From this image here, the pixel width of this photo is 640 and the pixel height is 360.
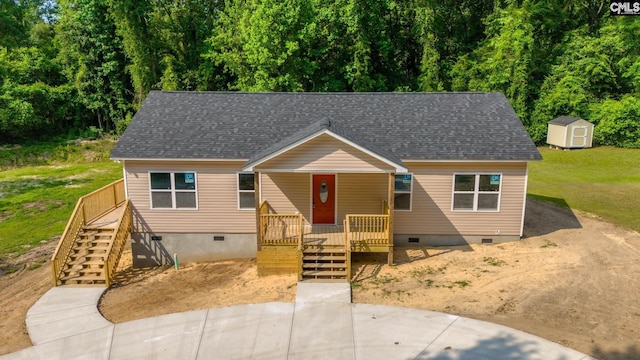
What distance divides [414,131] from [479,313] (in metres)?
7.25

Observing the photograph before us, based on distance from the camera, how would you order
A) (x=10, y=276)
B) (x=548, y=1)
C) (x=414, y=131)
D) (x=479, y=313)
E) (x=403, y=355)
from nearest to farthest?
(x=403, y=355)
(x=479, y=313)
(x=10, y=276)
(x=414, y=131)
(x=548, y=1)

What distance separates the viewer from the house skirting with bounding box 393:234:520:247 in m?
16.1

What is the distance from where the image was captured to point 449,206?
1587 cm

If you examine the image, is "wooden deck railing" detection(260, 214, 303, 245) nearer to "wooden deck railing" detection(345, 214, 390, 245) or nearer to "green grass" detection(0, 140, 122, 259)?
"wooden deck railing" detection(345, 214, 390, 245)

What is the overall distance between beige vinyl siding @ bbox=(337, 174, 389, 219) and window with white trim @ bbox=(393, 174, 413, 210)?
0.39m

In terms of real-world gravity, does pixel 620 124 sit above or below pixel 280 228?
above

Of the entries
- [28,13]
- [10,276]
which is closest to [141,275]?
[10,276]

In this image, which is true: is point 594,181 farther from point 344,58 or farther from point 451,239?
point 344,58

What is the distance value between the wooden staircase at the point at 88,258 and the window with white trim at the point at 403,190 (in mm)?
9683

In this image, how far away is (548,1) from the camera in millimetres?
39375

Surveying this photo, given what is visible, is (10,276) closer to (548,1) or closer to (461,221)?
(461,221)

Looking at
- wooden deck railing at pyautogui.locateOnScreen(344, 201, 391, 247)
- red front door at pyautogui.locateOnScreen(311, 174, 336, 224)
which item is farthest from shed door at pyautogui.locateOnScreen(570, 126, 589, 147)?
red front door at pyautogui.locateOnScreen(311, 174, 336, 224)

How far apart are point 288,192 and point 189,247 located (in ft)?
13.5

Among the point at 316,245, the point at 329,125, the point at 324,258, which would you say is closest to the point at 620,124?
the point at 329,125
